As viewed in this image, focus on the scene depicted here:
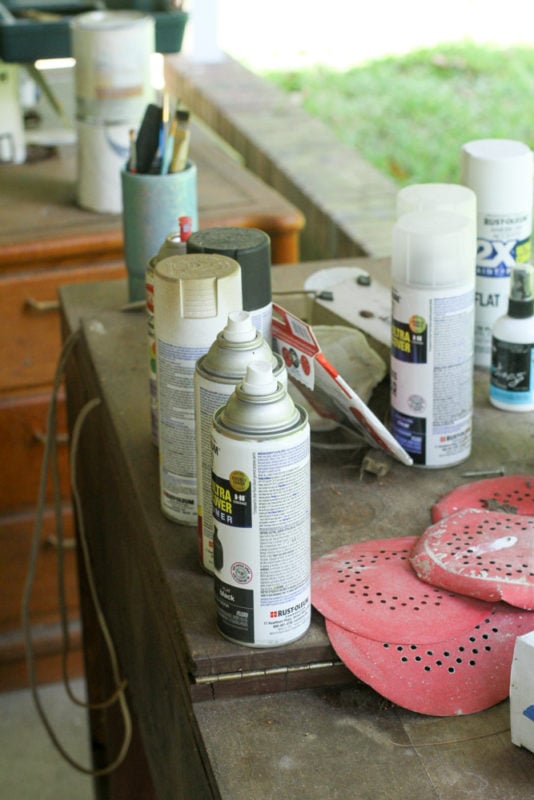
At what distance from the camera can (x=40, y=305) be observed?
1.97 meters

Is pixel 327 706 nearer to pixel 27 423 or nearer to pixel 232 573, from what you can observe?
pixel 232 573

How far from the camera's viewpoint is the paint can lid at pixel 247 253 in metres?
1.04

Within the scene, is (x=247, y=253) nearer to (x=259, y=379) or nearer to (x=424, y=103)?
(x=259, y=379)

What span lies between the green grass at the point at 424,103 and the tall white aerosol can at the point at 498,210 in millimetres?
2119

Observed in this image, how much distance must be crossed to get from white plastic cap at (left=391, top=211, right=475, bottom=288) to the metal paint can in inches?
7.5

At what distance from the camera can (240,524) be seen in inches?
33.1

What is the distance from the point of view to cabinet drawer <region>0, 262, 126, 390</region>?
1971 millimetres

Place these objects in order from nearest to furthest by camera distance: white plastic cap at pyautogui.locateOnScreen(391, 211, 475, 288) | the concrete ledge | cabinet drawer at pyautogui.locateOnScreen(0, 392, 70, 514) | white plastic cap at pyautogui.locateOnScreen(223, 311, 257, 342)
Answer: white plastic cap at pyautogui.locateOnScreen(223, 311, 257, 342) → white plastic cap at pyautogui.locateOnScreen(391, 211, 475, 288) → cabinet drawer at pyautogui.locateOnScreen(0, 392, 70, 514) → the concrete ledge

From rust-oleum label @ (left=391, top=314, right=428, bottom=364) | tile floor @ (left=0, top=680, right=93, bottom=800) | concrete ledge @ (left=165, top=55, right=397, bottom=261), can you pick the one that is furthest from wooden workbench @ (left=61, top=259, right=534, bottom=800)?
concrete ledge @ (left=165, top=55, right=397, bottom=261)

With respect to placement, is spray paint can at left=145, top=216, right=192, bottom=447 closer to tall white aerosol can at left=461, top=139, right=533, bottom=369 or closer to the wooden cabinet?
tall white aerosol can at left=461, top=139, right=533, bottom=369

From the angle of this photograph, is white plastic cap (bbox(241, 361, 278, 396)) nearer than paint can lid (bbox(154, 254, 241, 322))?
Yes

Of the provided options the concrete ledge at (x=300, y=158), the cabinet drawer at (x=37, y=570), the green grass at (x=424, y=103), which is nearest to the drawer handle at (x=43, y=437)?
the cabinet drawer at (x=37, y=570)

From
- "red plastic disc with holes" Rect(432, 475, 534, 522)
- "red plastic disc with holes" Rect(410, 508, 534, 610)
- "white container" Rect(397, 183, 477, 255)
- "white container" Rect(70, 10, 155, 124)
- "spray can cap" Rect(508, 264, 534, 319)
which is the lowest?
"red plastic disc with holes" Rect(432, 475, 534, 522)

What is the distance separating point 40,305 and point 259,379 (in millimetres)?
1211
